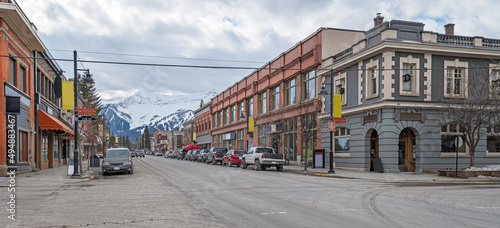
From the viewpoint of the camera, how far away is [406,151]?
88.0 ft

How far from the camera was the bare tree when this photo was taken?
22.8 meters

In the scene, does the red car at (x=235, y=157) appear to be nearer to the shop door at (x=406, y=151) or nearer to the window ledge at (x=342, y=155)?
the window ledge at (x=342, y=155)

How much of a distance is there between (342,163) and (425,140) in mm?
6480

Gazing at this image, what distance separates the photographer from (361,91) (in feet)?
91.9

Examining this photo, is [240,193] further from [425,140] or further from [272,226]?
[425,140]

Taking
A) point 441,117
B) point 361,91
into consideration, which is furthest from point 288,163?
point 441,117

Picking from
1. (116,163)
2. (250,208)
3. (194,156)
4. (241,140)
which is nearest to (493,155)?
(250,208)

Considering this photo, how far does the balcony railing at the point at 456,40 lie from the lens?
26.7 m

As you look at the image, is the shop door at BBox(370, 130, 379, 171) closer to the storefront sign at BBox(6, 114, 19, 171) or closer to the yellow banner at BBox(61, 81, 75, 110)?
the yellow banner at BBox(61, 81, 75, 110)

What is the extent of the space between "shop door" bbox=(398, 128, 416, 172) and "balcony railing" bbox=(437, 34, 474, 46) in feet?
20.1

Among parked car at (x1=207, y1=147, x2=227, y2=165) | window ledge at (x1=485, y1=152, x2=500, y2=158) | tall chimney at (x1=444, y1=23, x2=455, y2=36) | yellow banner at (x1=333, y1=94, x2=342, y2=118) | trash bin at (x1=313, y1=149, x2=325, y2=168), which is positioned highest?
tall chimney at (x1=444, y1=23, x2=455, y2=36)

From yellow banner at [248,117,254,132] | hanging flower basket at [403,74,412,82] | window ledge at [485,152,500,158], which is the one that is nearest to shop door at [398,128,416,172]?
hanging flower basket at [403,74,412,82]

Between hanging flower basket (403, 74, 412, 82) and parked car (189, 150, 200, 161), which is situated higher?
hanging flower basket (403, 74, 412, 82)

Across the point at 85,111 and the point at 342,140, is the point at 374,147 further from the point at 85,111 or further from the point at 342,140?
the point at 85,111
